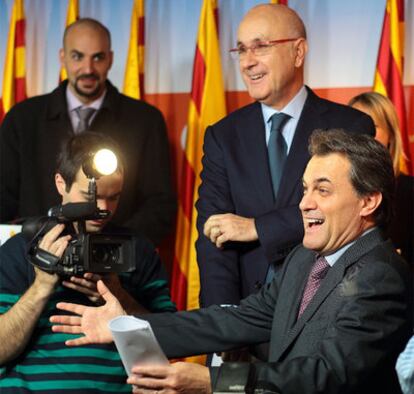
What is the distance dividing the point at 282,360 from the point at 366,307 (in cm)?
35

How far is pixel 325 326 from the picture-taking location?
277cm

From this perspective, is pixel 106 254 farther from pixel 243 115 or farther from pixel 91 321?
pixel 243 115

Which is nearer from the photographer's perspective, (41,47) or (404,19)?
(404,19)

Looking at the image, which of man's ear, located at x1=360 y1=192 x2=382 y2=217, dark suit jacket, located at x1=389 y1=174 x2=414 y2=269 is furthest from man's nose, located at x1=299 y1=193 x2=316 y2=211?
dark suit jacket, located at x1=389 y1=174 x2=414 y2=269

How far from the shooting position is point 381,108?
4.54 meters

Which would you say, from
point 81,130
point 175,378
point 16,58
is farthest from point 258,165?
point 16,58

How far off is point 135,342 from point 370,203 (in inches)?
32.7

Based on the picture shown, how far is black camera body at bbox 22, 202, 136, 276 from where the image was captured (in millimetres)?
3199

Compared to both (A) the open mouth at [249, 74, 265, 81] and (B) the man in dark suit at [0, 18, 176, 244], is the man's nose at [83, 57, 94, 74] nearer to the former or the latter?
(B) the man in dark suit at [0, 18, 176, 244]

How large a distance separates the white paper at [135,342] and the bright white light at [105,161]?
74 cm

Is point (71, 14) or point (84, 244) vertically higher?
point (71, 14)

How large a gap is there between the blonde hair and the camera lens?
1615 mm

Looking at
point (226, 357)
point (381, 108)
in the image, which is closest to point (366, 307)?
point (226, 357)

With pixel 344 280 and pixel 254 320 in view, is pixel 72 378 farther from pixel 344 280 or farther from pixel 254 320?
pixel 344 280
